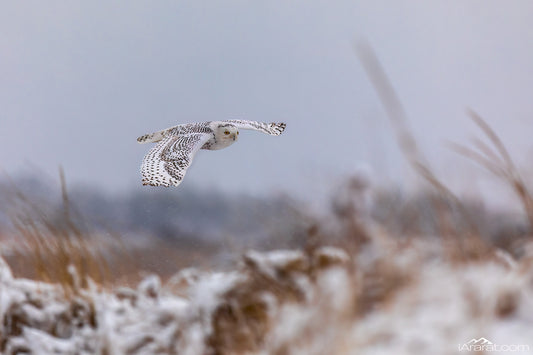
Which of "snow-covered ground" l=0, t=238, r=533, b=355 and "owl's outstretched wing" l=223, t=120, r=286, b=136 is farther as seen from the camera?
"owl's outstretched wing" l=223, t=120, r=286, b=136

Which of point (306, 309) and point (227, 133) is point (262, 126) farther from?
point (306, 309)

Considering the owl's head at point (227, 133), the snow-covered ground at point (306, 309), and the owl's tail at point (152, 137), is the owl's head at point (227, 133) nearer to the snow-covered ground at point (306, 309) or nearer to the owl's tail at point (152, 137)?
the owl's tail at point (152, 137)

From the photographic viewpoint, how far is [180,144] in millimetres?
1424

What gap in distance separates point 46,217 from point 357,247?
110cm

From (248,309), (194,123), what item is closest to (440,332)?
(248,309)

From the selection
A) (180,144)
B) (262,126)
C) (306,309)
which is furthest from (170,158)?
(306,309)

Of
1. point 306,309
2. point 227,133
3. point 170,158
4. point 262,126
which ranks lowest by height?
point 306,309

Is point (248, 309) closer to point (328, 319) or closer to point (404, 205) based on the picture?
point (328, 319)

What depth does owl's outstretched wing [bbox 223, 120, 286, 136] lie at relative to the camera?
1.58m

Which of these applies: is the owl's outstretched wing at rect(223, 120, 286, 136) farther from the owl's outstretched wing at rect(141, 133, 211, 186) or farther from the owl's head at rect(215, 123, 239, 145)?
the owl's outstretched wing at rect(141, 133, 211, 186)

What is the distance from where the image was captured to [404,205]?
2.69 ft

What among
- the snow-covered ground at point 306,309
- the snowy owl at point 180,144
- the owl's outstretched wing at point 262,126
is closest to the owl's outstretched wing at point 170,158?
the snowy owl at point 180,144

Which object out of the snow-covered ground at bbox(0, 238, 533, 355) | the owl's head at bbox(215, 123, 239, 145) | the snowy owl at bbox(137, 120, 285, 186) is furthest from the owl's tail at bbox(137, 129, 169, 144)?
the snow-covered ground at bbox(0, 238, 533, 355)

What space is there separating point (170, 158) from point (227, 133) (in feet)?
0.79
